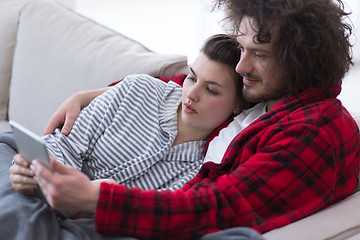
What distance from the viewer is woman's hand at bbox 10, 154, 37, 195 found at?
1.20 metres

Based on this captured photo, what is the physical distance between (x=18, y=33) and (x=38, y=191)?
42.0 inches

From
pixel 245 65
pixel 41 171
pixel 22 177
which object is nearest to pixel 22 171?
pixel 22 177

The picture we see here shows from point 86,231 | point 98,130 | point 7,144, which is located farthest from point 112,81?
point 86,231

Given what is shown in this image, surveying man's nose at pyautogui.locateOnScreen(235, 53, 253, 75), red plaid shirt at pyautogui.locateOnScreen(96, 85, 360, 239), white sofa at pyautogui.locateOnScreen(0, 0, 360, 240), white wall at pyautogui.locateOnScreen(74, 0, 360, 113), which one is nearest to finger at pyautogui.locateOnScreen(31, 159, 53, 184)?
red plaid shirt at pyautogui.locateOnScreen(96, 85, 360, 239)

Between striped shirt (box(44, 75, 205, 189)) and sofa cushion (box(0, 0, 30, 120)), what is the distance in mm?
696

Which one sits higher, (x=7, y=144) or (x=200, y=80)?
(x=200, y=80)

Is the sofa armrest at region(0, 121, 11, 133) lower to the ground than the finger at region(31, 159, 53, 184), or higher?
lower

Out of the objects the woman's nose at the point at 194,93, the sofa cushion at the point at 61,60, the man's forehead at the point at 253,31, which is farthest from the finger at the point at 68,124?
the man's forehead at the point at 253,31

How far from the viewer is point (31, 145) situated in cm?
104

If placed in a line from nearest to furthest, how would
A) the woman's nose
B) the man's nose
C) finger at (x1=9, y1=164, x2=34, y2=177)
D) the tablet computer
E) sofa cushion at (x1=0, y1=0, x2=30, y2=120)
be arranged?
the tablet computer
finger at (x1=9, y1=164, x2=34, y2=177)
the man's nose
the woman's nose
sofa cushion at (x1=0, y1=0, x2=30, y2=120)

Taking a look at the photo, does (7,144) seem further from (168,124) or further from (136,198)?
(136,198)

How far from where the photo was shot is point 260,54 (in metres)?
1.29

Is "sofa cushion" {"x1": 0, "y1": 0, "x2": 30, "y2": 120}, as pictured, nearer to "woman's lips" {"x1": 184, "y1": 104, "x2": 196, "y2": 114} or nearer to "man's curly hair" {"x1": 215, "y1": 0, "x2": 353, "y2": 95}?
"woman's lips" {"x1": 184, "y1": 104, "x2": 196, "y2": 114}

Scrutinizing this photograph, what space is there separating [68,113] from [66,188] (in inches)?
22.7
